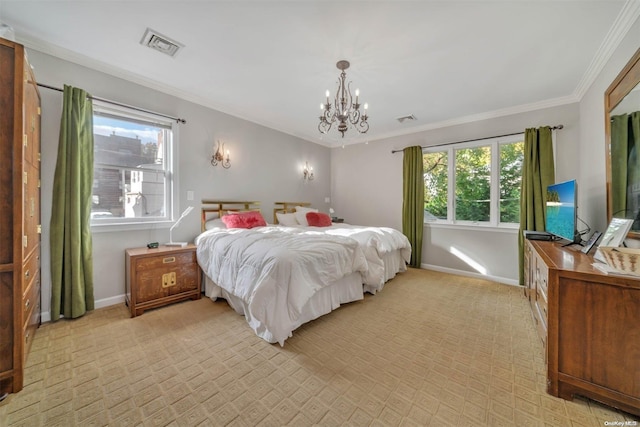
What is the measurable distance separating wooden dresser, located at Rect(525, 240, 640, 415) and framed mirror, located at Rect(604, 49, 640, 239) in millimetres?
719

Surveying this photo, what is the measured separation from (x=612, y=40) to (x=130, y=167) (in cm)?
497

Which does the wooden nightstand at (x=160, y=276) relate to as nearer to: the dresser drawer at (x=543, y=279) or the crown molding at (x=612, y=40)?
the dresser drawer at (x=543, y=279)

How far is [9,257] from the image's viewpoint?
145 centimetres

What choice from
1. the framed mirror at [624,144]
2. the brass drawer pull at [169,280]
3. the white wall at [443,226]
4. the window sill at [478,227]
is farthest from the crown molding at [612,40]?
the brass drawer pull at [169,280]

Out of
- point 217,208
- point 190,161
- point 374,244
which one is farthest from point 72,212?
point 374,244

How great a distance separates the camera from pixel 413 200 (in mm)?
4363

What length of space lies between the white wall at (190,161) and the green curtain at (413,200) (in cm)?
196

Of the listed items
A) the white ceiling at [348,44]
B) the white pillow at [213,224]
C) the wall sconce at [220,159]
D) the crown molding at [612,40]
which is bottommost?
the white pillow at [213,224]

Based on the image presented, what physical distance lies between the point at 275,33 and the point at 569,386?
10.6ft

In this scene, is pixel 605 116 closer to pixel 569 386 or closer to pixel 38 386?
pixel 569 386

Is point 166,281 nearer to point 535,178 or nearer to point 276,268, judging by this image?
point 276,268

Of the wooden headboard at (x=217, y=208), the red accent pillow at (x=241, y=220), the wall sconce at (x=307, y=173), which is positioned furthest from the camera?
the wall sconce at (x=307, y=173)

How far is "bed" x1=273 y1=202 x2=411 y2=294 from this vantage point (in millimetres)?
2977

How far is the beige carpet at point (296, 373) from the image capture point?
4.36ft
